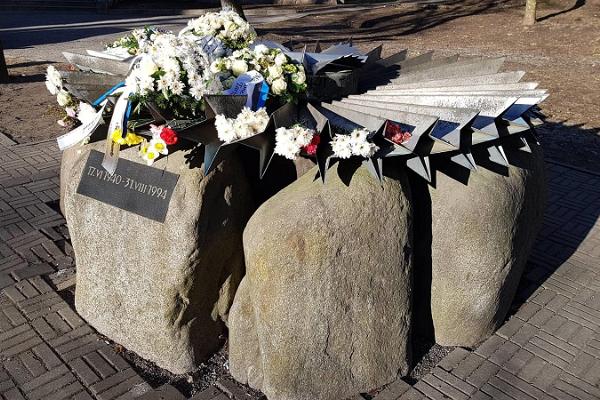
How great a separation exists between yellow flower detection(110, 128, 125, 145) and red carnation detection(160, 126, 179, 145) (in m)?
0.29

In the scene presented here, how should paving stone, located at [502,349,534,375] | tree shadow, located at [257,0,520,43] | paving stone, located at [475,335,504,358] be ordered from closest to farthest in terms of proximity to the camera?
paving stone, located at [502,349,534,375] → paving stone, located at [475,335,504,358] → tree shadow, located at [257,0,520,43]

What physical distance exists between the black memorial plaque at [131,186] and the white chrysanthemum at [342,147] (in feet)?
3.07

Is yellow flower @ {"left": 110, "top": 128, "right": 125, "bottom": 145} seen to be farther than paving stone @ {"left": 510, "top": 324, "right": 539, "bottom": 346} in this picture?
No

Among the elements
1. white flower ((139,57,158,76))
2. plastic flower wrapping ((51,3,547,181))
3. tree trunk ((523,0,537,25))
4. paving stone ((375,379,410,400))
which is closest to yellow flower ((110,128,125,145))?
plastic flower wrapping ((51,3,547,181))

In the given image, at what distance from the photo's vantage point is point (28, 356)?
11.9 feet

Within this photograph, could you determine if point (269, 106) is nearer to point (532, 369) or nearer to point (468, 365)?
point (468, 365)

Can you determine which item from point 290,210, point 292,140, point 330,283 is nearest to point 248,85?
point 292,140

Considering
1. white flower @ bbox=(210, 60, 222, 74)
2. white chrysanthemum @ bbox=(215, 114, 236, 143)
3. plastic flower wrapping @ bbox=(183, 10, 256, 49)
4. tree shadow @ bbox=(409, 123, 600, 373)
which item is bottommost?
tree shadow @ bbox=(409, 123, 600, 373)

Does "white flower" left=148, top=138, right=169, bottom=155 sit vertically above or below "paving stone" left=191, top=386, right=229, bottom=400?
above

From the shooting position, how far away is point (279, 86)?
3.35 meters

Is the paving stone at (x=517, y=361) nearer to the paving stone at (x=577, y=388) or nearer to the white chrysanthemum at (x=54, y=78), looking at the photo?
the paving stone at (x=577, y=388)

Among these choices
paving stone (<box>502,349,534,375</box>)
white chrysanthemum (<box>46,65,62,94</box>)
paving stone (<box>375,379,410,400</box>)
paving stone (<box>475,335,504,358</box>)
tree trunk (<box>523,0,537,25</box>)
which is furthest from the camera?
tree trunk (<box>523,0,537,25</box>)

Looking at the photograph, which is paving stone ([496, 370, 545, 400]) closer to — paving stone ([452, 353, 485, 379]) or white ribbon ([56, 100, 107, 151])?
paving stone ([452, 353, 485, 379])

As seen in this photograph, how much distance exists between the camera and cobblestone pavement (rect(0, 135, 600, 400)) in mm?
3365
